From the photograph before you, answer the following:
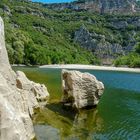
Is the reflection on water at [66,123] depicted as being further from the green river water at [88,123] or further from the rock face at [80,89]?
the rock face at [80,89]

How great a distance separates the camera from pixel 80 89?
4012 centimetres

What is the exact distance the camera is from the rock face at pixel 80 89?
3994cm

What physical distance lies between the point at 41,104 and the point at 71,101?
364cm

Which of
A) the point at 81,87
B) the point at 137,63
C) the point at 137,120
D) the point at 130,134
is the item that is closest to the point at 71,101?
the point at 81,87

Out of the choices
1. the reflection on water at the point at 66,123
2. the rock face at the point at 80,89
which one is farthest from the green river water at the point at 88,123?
the rock face at the point at 80,89

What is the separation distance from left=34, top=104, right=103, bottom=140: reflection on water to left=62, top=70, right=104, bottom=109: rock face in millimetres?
1050

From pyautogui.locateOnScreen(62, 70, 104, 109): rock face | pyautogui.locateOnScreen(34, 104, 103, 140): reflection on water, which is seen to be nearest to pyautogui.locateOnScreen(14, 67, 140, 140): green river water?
pyautogui.locateOnScreen(34, 104, 103, 140): reflection on water

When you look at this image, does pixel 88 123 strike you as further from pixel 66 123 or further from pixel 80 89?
pixel 80 89

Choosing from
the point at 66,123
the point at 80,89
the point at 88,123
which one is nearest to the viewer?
the point at 66,123

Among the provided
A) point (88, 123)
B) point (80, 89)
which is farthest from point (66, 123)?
point (80, 89)

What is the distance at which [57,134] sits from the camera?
28766 mm

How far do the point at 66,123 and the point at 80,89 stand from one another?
7.33m

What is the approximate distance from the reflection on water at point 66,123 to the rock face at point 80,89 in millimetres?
1050

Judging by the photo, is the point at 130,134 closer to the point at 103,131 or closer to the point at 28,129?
the point at 103,131
